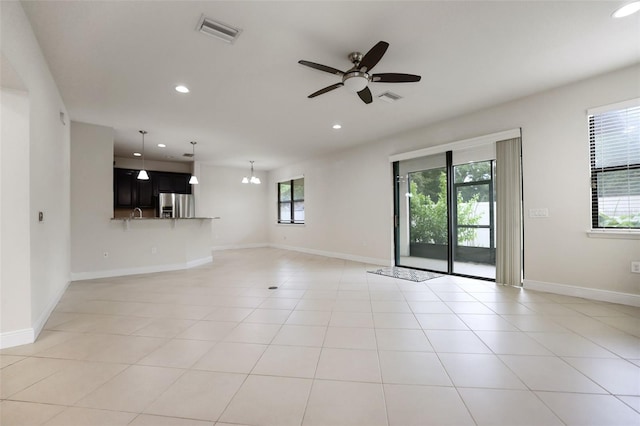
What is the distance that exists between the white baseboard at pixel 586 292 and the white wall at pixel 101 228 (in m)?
6.62

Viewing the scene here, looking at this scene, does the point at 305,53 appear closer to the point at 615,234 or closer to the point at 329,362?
the point at 329,362

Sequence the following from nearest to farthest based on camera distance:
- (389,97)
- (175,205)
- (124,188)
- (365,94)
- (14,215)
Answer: (14,215), (365,94), (389,97), (124,188), (175,205)

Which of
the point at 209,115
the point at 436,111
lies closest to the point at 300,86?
the point at 209,115

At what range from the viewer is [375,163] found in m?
6.27

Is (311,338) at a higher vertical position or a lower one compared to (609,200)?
lower

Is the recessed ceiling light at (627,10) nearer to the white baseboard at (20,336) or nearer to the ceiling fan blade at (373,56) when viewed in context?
the ceiling fan blade at (373,56)

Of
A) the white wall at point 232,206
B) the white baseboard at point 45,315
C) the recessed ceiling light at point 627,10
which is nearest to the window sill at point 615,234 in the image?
the recessed ceiling light at point 627,10

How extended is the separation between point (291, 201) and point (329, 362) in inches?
299

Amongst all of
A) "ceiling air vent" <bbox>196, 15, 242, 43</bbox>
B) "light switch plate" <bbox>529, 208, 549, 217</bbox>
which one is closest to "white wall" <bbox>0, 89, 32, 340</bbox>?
"ceiling air vent" <bbox>196, 15, 242, 43</bbox>

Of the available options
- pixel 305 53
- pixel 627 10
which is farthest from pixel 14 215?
pixel 627 10

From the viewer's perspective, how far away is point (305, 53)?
2.90 metres

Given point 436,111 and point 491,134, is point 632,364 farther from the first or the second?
point 436,111

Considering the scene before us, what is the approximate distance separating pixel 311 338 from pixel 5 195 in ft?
9.51

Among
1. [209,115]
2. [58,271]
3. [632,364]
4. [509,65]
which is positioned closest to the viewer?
[632,364]
